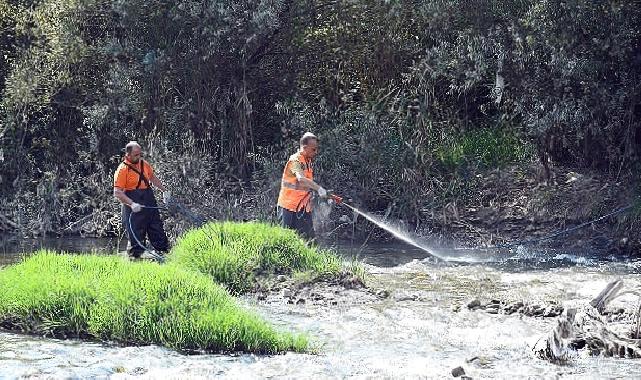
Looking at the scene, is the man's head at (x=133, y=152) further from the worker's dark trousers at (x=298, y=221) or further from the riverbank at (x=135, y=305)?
the riverbank at (x=135, y=305)

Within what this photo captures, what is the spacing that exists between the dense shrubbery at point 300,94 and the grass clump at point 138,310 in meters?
8.88

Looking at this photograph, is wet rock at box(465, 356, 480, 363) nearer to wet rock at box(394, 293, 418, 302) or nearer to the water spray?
wet rock at box(394, 293, 418, 302)

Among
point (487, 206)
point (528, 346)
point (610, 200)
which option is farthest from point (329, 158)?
point (528, 346)

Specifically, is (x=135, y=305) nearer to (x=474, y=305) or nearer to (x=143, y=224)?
(x=474, y=305)

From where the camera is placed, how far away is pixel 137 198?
15820 mm

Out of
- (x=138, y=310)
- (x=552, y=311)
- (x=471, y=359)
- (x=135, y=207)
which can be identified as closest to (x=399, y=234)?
(x=135, y=207)

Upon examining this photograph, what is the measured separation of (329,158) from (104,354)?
10668mm

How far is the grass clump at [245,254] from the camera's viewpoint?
1335cm

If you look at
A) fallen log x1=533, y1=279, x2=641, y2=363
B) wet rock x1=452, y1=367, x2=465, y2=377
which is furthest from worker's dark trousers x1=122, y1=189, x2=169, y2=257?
wet rock x1=452, y1=367, x2=465, y2=377

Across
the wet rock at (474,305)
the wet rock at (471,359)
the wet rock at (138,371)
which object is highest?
the wet rock at (474,305)

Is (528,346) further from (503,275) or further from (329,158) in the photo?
(329,158)

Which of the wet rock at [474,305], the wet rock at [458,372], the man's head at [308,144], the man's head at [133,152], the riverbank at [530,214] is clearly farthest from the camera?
the riverbank at [530,214]

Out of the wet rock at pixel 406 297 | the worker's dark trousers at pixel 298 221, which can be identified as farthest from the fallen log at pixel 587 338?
the worker's dark trousers at pixel 298 221

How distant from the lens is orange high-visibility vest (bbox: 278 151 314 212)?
1479 cm
